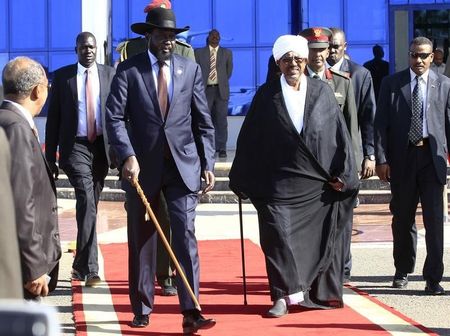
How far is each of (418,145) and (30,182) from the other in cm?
485

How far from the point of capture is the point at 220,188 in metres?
17.4

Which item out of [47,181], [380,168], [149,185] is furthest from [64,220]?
[47,181]

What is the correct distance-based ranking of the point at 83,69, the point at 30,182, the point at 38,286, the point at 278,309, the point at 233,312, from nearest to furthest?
the point at 30,182 → the point at 38,286 → the point at 278,309 → the point at 233,312 → the point at 83,69

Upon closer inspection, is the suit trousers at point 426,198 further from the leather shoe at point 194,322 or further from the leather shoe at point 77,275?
the leather shoe at point 77,275

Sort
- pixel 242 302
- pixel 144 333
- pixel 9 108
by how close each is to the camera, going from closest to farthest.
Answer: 1. pixel 9 108
2. pixel 144 333
3. pixel 242 302

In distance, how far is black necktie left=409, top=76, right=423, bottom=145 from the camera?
30.5ft

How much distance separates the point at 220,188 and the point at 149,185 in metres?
9.58

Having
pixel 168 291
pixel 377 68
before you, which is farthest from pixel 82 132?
pixel 377 68

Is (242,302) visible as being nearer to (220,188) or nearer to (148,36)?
(148,36)

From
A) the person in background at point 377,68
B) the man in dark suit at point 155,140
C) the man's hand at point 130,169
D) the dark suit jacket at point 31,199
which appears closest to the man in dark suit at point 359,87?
the man in dark suit at point 155,140

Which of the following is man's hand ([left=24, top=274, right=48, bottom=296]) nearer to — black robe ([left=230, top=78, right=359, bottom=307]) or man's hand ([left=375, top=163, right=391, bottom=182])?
black robe ([left=230, top=78, right=359, bottom=307])

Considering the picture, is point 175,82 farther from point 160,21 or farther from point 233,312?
point 233,312

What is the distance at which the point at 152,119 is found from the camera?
7.86 metres

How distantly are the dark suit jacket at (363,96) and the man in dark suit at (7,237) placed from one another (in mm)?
6164
